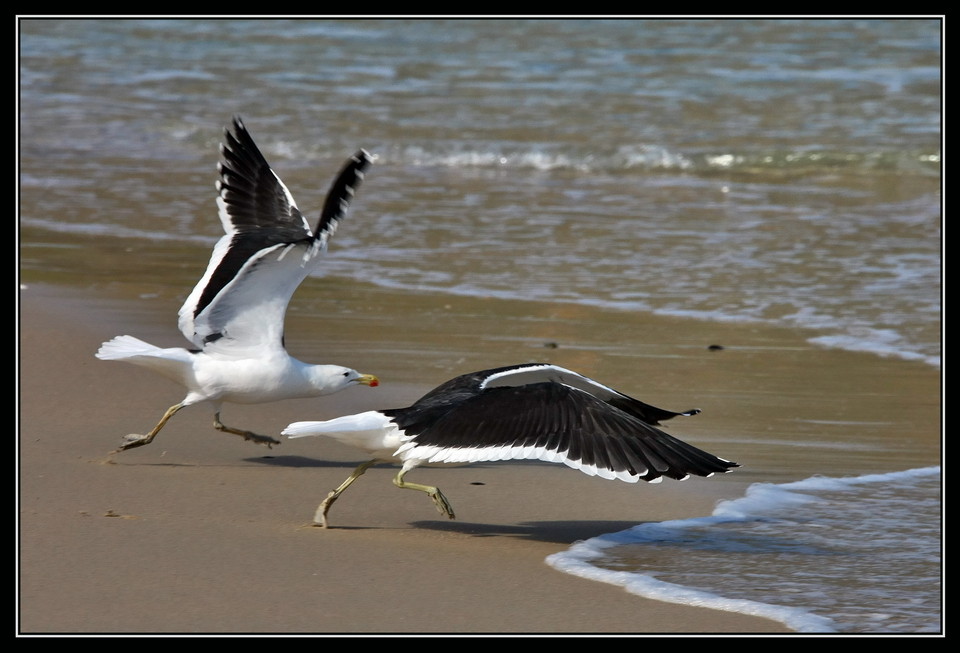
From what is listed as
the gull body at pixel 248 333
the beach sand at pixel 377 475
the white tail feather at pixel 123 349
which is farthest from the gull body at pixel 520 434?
the white tail feather at pixel 123 349

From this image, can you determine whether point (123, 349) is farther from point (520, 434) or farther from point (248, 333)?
point (520, 434)

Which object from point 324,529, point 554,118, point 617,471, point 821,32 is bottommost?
point 324,529

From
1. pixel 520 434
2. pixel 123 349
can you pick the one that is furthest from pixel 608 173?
pixel 520 434

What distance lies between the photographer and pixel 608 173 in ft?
44.8

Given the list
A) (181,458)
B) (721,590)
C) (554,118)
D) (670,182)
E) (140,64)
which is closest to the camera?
(721,590)

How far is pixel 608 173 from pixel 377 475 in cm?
864

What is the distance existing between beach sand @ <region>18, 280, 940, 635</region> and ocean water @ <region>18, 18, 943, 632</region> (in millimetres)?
272

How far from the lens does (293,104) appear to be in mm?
17141

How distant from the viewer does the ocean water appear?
192 inches

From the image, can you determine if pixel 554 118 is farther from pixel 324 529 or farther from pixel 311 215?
pixel 324 529

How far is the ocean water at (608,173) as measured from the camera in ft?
16.0

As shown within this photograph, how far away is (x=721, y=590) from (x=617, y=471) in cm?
52

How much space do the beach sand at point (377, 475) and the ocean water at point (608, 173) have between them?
0.27 m

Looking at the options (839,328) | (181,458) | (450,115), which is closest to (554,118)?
(450,115)
